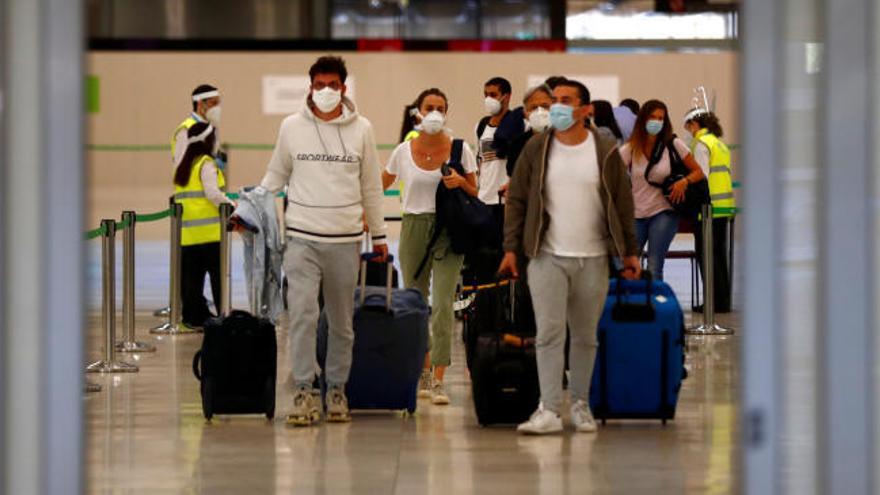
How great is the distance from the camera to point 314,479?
664 cm

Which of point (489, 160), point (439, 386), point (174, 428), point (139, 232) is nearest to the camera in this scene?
point (174, 428)

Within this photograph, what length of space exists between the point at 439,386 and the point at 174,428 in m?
1.50

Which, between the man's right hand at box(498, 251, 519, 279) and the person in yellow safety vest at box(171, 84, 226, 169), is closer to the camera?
the man's right hand at box(498, 251, 519, 279)

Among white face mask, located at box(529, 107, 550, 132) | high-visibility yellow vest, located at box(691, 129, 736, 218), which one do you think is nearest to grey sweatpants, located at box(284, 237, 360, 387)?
white face mask, located at box(529, 107, 550, 132)

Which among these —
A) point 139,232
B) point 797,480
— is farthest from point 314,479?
point 139,232

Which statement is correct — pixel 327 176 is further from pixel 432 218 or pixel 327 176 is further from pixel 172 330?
pixel 172 330

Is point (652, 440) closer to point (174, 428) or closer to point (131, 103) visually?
point (174, 428)

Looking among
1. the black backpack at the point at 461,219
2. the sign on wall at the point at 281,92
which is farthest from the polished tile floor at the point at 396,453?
the sign on wall at the point at 281,92

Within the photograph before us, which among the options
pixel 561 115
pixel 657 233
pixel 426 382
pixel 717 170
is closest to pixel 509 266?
pixel 561 115

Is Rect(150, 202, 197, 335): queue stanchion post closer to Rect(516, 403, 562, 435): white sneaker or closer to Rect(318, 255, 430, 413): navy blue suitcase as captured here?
Rect(318, 255, 430, 413): navy blue suitcase

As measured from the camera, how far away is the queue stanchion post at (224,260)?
9907 mm

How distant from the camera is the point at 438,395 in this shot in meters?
8.76

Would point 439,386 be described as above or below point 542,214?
below

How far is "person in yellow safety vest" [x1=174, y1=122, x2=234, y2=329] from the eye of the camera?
38.9ft
